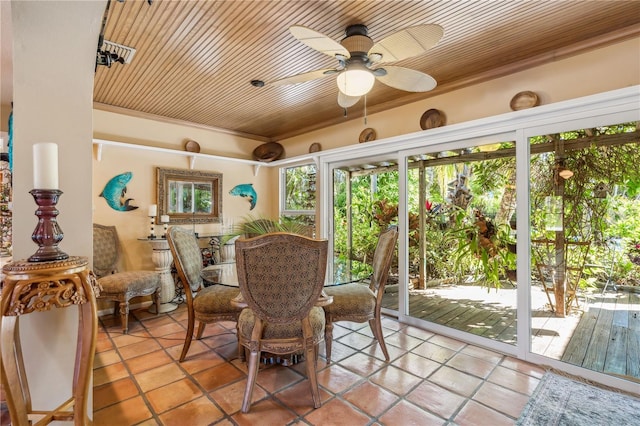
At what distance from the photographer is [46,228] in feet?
3.71

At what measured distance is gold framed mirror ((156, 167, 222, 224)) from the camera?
12.9 feet

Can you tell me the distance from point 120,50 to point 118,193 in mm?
1886

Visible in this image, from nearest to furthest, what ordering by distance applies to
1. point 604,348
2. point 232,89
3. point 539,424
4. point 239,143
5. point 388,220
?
point 539,424 → point 604,348 → point 232,89 → point 388,220 → point 239,143

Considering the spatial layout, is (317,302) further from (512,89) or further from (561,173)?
(512,89)

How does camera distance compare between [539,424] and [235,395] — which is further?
[235,395]

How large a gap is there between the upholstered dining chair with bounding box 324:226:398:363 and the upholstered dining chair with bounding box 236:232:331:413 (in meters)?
0.47

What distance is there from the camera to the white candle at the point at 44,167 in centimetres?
112

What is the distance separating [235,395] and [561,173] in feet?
9.91

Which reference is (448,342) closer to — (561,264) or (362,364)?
(362,364)

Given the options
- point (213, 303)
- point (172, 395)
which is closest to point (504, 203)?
point (213, 303)

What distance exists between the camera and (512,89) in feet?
8.55

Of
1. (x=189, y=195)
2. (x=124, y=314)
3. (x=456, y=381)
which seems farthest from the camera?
(x=189, y=195)

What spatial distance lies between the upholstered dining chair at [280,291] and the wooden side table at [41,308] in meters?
0.70

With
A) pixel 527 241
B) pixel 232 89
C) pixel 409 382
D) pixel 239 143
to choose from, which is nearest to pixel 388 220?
pixel 527 241
